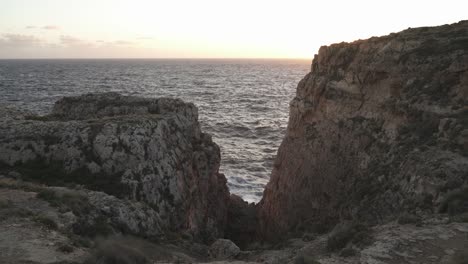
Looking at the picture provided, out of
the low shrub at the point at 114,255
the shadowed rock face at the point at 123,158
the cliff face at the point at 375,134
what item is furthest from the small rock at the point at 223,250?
the low shrub at the point at 114,255

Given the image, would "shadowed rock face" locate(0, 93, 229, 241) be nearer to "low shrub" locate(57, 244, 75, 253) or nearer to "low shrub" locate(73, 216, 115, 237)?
"low shrub" locate(73, 216, 115, 237)

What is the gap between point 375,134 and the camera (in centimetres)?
2209

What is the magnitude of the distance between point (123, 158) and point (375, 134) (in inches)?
496

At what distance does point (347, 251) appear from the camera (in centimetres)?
1220

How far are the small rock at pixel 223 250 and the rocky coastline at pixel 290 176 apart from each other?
3.2 inches

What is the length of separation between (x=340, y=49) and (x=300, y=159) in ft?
24.2

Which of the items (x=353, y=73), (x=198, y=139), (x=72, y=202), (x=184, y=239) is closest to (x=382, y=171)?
(x=353, y=73)

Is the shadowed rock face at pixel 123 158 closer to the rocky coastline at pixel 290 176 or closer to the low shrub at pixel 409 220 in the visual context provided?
the rocky coastline at pixel 290 176

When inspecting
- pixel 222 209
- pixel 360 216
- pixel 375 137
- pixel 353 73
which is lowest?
pixel 222 209

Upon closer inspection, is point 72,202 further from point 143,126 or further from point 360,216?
point 360,216

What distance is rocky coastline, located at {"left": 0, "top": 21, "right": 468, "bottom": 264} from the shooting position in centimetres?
1295

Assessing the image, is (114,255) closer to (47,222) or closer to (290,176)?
(47,222)

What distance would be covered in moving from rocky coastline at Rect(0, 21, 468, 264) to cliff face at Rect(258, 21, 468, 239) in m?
0.08

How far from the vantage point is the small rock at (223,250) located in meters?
17.5
